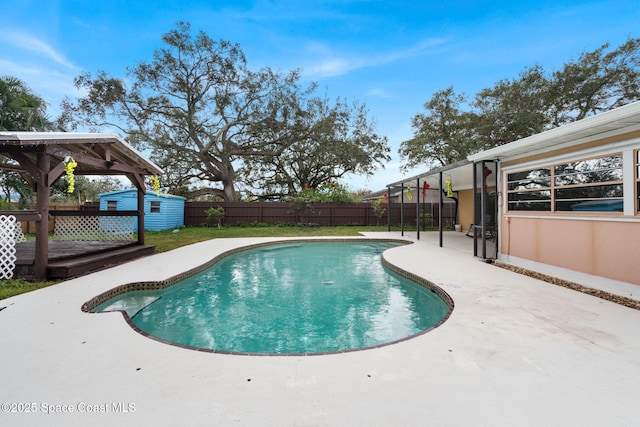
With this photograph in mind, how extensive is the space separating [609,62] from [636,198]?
15.9 m

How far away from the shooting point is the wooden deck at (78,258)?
207 inches

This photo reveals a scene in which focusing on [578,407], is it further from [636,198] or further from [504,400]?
[636,198]

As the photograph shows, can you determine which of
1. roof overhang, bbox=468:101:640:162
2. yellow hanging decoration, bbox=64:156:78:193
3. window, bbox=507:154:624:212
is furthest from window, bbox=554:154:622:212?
yellow hanging decoration, bbox=64:156:78:193

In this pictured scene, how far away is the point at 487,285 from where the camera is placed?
4789 mm

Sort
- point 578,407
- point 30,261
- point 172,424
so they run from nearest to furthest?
point 172,424
point 578,407
point 30,261

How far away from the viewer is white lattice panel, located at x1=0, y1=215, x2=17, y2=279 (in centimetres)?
506

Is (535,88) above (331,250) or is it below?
above

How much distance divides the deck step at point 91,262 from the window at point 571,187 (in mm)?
9004

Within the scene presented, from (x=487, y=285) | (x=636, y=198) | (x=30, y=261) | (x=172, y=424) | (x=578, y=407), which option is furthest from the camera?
(x=30, y=261)

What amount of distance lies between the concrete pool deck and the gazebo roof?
115 inches

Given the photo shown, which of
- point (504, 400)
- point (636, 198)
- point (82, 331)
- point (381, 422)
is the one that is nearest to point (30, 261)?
point (82, 331)

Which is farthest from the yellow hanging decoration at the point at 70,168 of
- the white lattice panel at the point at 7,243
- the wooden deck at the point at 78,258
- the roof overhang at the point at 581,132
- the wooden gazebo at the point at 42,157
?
the roof overhang at the point at 581,132

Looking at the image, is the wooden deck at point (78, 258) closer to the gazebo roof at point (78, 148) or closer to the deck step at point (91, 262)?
the deck step at point (91, 262)

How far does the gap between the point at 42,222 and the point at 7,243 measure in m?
0.69
